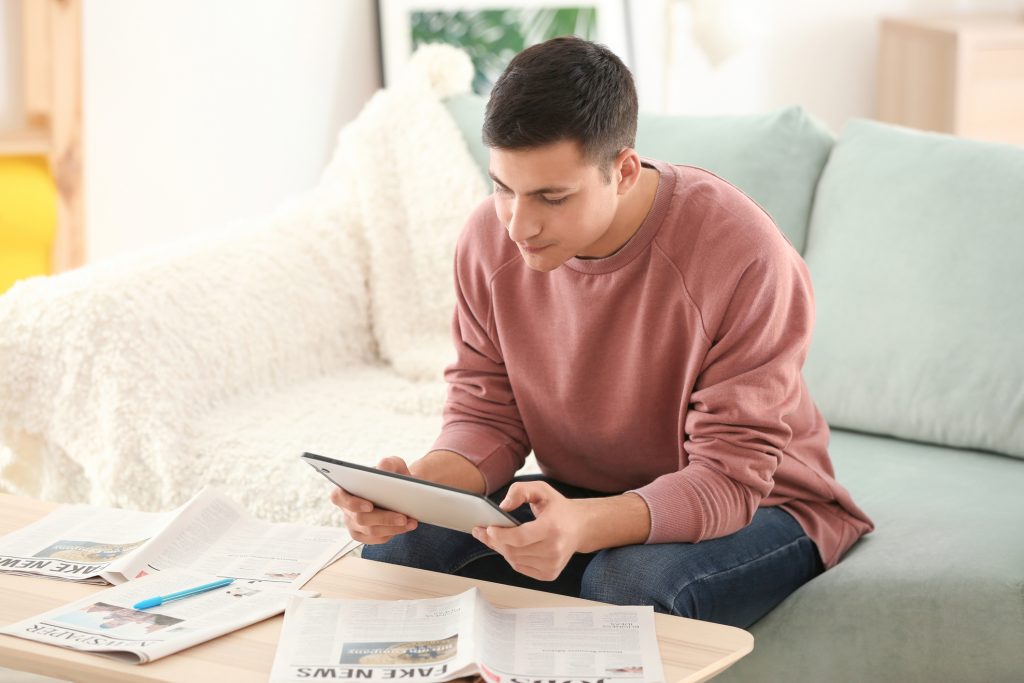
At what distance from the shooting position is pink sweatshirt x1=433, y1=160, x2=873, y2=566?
1.32m

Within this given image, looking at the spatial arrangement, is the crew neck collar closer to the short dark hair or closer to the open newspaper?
the short dark hair

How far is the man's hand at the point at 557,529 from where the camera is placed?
117 cm

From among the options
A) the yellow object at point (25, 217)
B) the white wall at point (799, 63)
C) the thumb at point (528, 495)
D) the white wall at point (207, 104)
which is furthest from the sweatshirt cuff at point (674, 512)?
the white wall at point (799, 63)

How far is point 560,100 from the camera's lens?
1218 mm

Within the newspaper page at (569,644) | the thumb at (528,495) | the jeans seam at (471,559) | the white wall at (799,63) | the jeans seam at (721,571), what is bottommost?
the jeans seam at (471,559)

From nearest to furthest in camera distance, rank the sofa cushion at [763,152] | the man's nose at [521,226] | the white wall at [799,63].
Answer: the man's nose at [521,226]
the sofa cushion at [763,152]
the white wall at [799,63]

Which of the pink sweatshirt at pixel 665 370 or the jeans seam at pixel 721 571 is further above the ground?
the pink sweatshirt at pixel 665 370

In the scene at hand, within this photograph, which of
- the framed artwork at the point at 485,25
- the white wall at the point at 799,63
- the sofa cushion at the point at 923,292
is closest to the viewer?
the sofa cushion at the point at 923,292

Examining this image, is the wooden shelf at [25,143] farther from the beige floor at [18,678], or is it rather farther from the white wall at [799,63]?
the white wall at [799,63]

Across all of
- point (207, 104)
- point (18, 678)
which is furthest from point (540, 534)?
point (207, 104)

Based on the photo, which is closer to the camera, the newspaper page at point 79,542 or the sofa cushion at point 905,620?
the newspaper page at point 79,542

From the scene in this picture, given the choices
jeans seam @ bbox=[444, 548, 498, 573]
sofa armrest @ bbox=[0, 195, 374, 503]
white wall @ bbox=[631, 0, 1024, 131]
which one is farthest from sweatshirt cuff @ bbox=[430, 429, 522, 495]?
white wall @ bbox=[631, 0, 1024, 131]

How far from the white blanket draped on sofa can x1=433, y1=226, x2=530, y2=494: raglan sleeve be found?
25 cm

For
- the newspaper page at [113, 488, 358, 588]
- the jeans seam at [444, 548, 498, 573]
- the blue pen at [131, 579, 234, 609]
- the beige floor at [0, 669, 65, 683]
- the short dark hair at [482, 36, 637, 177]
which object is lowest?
the beige floor at [0, 669, 65, 683]
